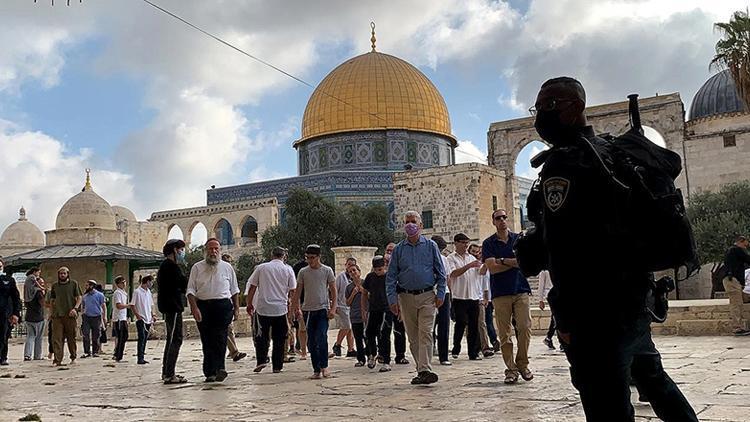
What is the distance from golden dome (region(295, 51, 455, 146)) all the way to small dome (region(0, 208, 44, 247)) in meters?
16.5

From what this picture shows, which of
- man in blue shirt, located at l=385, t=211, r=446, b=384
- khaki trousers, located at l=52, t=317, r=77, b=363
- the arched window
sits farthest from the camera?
the arched window

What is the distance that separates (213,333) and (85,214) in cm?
2206

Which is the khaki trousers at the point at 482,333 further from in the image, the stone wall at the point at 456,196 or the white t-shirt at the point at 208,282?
the stone wall at the point at 456,196

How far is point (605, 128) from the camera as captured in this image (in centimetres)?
3117

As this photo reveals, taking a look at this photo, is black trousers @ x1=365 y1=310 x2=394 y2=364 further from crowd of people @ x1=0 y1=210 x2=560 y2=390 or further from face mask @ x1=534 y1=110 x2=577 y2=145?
face mask @ x1=534 y1=110 x2=577 y2=145

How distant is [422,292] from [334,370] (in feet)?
6.67

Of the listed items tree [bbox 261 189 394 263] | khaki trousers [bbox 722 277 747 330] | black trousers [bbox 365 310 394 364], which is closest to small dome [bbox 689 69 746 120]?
tree [bbox 261 189 394 263]

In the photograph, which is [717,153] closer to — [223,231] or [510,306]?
[223,231]

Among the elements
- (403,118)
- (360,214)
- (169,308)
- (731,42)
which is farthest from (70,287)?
(403,118)

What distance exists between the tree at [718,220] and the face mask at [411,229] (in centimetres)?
1958

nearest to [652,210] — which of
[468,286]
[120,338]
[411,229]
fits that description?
[411,229]

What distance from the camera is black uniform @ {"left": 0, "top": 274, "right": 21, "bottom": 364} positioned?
10.2m

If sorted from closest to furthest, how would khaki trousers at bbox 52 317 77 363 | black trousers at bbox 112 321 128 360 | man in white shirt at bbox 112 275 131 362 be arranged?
khaki trousers at bbox 52 317 77 363, black trousers at bbox 112 321 128 360, man in white shirt at bbox 112 275 131 362

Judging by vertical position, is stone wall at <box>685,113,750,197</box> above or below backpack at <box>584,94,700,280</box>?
above
